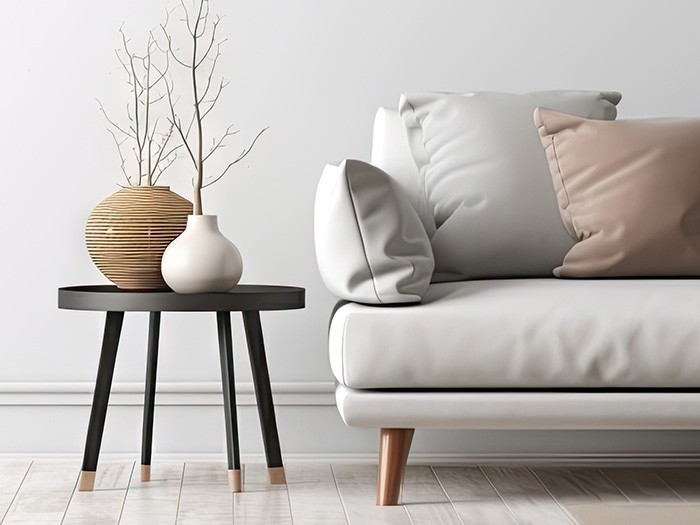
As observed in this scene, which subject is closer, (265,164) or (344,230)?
(344,230)

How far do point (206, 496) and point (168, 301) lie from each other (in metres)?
0.43

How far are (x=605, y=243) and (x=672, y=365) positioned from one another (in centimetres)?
38

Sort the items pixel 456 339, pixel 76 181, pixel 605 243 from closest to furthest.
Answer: pixel 456 339 < pixel 605 243 < pixel 76 181

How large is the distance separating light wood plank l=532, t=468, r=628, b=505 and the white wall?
0.46 ft

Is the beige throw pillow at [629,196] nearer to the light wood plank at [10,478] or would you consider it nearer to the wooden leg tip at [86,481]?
the wooden leg tip at [86,481]

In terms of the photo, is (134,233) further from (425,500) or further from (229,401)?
(425,500)

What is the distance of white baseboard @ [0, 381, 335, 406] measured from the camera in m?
2.59

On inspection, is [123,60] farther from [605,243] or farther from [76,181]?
[605,243]

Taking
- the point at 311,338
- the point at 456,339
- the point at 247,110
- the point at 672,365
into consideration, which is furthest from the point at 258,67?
the point at 672,365

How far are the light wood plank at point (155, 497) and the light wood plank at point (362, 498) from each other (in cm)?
35

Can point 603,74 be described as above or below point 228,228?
above

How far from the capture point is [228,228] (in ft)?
8.65

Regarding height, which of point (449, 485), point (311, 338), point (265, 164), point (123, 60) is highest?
point (123, 60)

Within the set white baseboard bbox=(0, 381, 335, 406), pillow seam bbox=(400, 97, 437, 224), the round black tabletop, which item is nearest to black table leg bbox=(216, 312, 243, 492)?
the round black tabletop
